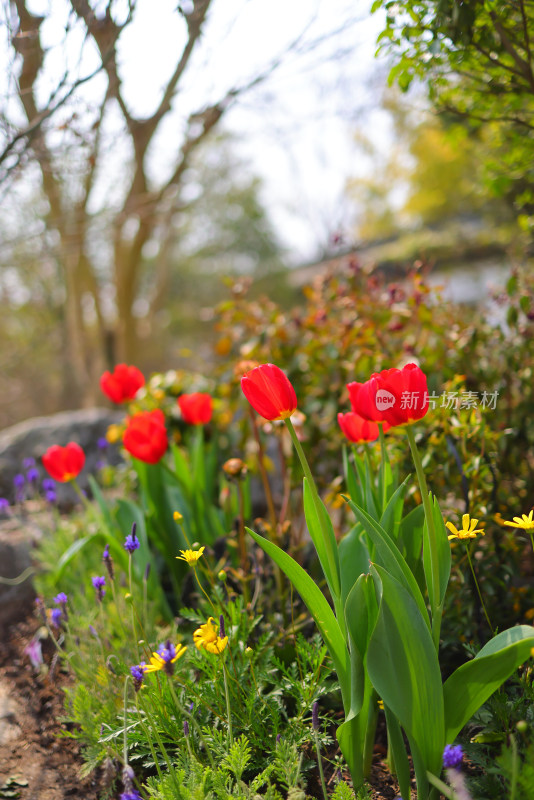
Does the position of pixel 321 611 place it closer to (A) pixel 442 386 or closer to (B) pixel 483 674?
(B) pixel 483 674

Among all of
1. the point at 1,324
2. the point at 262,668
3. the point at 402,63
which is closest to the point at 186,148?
the point at 402,63

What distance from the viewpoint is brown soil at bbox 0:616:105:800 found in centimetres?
161

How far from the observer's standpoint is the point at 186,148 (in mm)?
6062

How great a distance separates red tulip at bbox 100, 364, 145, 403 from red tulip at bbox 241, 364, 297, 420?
119cm

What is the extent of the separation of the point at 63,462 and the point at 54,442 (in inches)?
99.1

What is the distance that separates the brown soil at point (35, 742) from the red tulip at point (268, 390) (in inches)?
47.5

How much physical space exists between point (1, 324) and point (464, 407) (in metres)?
10.9

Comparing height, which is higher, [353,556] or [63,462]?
[63,462]

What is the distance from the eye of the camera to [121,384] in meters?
2.29

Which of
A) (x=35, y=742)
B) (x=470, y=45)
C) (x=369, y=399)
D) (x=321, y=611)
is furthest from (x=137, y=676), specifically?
(x=470, y=45)

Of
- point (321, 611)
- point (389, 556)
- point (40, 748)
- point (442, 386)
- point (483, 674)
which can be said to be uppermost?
point (442, 386)

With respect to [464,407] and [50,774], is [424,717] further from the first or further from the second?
[50,774]

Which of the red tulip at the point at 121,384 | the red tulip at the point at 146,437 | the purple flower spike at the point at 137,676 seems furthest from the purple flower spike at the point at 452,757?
the red tulip at the point at 121,384

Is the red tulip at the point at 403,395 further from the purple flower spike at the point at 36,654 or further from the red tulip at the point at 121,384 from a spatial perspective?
the purple flower spike at the point at 36,654
